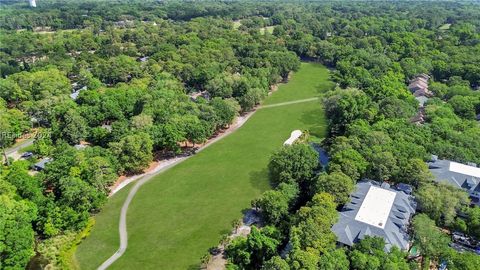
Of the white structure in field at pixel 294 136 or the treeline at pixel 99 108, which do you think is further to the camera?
the white structure in field at pixel 294 136

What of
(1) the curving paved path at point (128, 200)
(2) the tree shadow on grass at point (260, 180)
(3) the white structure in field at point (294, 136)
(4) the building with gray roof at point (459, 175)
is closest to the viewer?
(1) the curving paved path at point (128, 200)

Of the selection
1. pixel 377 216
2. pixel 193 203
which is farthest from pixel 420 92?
pixel 193 203

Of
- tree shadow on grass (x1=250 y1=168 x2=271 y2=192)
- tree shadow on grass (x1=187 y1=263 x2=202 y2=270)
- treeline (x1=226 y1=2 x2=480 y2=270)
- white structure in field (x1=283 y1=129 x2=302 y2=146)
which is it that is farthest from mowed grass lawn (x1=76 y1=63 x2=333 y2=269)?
treeline (x1=226 y1=2 x2=480 y2=270)

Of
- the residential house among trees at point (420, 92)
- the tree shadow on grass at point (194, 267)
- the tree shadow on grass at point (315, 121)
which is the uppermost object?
the residential house among trees at point (420, 92)

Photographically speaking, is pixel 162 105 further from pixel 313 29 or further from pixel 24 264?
pixel 313 29

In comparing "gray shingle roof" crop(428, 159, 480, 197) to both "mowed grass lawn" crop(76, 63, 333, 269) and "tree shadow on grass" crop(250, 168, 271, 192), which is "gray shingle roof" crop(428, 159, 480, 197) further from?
"mowed grass lawn" crop(76, 63, 333, 269)

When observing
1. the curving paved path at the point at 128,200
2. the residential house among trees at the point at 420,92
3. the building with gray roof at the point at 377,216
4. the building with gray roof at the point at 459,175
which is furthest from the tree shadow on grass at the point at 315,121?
the building with gray roof at the point at 377,216

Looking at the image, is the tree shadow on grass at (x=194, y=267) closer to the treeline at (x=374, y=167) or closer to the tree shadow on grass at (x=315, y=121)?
the treeline at (x=374, y=167)
